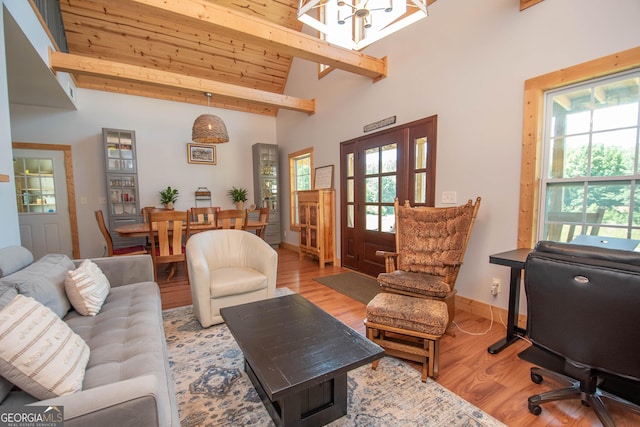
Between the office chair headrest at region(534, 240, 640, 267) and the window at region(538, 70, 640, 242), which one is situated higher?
the window at region(538, 70, 640, 242)

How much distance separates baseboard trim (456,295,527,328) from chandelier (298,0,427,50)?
243cm

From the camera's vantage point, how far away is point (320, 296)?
3.12 metres

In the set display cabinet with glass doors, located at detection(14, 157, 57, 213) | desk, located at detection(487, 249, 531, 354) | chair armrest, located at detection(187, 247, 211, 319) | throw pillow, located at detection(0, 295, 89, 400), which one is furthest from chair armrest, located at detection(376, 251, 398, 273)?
display cabinet with glass doors, located at detection(14, 157, 57, 213)

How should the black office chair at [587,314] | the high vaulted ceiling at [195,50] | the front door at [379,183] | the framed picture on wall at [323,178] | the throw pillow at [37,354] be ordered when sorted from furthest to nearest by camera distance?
the framed picture on wall at [323,178]
the front door at [379,183]
the high vaulted ceiling at [195,50]
the black office chair at [587,314]
the throw pillow at [37,354]

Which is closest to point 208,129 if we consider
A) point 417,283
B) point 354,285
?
point 354,285

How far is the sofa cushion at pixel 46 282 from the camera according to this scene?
1384 millimetres

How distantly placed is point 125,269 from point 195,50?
422cm

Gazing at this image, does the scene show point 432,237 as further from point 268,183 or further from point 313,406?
point 268,183

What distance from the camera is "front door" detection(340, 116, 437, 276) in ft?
10.2

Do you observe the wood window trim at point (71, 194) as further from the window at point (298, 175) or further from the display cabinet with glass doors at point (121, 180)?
the window at point (298, 175)

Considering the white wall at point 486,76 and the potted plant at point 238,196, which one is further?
the potted plant at point 238,196

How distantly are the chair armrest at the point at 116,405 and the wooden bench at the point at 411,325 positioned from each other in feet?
4.35

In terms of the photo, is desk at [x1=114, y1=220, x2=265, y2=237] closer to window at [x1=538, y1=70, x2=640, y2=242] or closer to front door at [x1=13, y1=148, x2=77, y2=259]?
front door at [x1=13, y1=148, x2=77, y2=259]

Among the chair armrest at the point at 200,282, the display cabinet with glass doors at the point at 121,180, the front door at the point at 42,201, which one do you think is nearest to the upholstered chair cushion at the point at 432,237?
the chair armrest at the point at 200,282
